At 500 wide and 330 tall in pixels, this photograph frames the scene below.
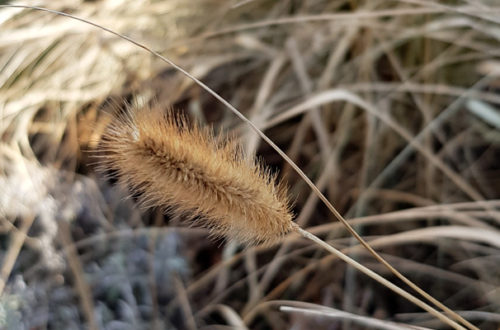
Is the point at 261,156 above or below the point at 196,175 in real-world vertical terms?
below

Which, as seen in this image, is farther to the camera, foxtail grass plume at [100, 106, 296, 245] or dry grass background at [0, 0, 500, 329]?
dry grass background at [0, 0, 500, 329]

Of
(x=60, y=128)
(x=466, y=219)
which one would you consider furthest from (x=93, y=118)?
(x=466, y=219)

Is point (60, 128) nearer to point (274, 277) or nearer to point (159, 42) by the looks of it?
point (159, 42)

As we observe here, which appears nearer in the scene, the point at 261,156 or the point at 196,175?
the point at 196,175

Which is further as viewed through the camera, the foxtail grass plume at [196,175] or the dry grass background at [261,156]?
the dry grass background at [261,156]
